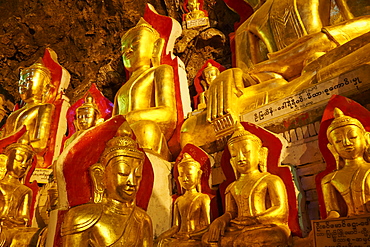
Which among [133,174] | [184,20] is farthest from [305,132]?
[184,20]

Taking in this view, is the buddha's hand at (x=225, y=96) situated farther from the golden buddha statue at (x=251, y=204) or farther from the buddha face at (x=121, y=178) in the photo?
the buddha face at (x=121, y=178)

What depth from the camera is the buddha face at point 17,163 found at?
2.94 metres

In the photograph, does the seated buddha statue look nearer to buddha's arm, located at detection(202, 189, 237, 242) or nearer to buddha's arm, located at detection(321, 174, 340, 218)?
buddha's arm, located at detection(202, 189, 237, 242)

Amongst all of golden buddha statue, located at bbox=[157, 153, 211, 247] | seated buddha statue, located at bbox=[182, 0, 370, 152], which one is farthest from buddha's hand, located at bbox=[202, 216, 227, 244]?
seated buddha statue, located at bbox=[182, 0, 370, 152]

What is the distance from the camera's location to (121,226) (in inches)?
64.8

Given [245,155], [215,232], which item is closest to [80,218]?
[215,232]

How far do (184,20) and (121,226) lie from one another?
12.5 feet

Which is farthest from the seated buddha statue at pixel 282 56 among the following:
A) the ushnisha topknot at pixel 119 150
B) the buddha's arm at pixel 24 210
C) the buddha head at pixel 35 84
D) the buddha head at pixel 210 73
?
the buddha head at pixel 35 84

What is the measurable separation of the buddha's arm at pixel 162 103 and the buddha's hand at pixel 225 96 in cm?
77

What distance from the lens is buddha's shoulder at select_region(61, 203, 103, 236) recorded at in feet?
5.15

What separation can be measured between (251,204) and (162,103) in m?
1.82

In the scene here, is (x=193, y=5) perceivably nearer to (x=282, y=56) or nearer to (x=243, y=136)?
(x=282, y=56)

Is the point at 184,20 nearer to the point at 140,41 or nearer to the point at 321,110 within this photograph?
the point at 140,41

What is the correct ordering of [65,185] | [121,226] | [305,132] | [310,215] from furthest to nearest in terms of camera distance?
[305,132]
[310,215]
[65,185]
[121,226]
